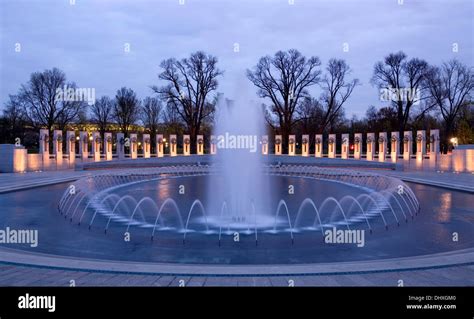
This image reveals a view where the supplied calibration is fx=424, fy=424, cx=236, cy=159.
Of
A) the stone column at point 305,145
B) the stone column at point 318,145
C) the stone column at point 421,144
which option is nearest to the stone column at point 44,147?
the stone column at point 305,145

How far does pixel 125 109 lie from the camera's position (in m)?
54.1

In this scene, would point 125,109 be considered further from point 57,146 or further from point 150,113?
point 57,146

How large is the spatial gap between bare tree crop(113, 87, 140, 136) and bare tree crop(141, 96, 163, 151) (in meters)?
3.62

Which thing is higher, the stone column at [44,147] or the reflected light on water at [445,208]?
the stone column at [44,147]

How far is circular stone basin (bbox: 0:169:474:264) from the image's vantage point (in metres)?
8.13

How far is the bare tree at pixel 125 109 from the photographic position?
53.9 m

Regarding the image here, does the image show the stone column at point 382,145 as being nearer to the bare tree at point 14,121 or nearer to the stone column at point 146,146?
the stone column at point 146,146

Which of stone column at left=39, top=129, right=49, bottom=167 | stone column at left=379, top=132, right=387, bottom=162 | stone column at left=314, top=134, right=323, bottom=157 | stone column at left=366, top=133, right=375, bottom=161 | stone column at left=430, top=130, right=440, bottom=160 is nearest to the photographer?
stone column at left=39, top=129, right=49, bottom=167

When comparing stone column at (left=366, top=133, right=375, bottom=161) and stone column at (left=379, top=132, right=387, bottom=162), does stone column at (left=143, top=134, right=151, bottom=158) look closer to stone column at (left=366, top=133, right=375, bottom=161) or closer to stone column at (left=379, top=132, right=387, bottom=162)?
stone column at (left=366, top=133, right=375, bottom=161)

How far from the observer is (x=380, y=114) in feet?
174

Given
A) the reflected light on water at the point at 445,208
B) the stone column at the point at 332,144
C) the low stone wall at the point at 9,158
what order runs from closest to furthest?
the reflected light on water at the point at 445,208
the low stone wall at the point at 9,158
the stone column at the point at 332,144

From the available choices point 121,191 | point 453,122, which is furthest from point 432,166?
point 121,191

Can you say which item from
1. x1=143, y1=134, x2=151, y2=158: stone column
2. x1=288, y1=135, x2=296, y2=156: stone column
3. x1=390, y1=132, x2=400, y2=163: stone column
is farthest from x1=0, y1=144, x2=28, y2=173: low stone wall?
x1=390, y1=132, x2=400, y2=163: stone column

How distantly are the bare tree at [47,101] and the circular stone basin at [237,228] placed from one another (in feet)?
109
